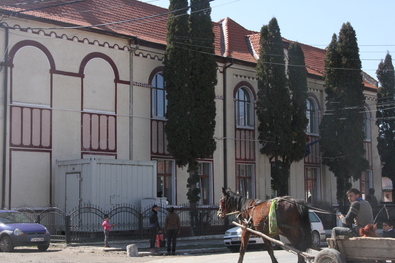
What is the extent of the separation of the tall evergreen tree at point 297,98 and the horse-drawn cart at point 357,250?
21.1 m

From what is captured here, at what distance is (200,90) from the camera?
2880 cm

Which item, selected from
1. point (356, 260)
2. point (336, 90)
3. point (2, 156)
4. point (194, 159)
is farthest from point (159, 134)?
point (356, 260)

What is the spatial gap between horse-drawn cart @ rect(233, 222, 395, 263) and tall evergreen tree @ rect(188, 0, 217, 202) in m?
16.4

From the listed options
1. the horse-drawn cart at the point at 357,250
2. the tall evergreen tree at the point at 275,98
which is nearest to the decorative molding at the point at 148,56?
the tall evergreen tree at the point at 275,98

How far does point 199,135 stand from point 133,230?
565cm

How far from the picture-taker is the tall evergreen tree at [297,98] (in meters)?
33.5

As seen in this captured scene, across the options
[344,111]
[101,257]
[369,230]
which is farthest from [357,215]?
[344,111]

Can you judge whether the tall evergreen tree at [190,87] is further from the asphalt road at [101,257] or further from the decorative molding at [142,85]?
the asphalt road at [101,257]

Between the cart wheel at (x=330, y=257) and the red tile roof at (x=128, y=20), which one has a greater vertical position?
the red tile roof at (x=128, y=20)

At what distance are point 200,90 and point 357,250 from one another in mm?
17502

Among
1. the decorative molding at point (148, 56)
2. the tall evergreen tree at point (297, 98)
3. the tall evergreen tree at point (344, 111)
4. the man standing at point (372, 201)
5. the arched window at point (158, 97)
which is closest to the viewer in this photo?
the decorative molding at point (148, 56)

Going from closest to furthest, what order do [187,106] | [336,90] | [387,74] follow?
[187,106]
[336,90]
[387,74]

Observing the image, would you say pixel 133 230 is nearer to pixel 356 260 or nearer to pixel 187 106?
pixel 187 106

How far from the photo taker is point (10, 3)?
26.2m
